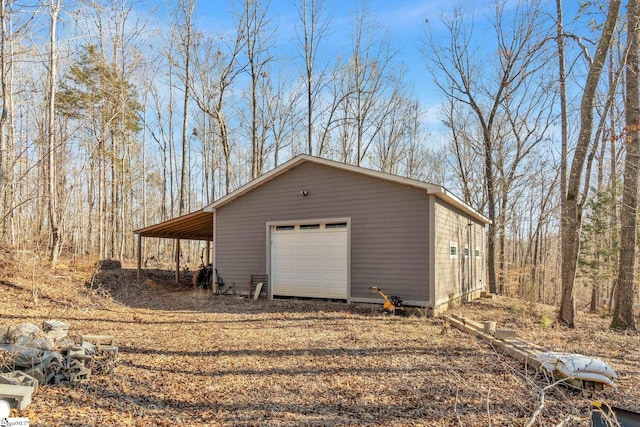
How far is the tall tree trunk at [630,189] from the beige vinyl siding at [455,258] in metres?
3.48

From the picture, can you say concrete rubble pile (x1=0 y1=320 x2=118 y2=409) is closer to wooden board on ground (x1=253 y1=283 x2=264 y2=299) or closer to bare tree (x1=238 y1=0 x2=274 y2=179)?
wooden board on ground (x1=253 y1=283 x2=264 y2=299)

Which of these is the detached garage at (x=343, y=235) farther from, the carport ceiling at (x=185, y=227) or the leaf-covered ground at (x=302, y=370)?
the leaf-covered ground at (x=302, y=370)

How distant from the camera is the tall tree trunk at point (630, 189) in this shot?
765 centimetres

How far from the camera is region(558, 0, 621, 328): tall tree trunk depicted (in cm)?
732

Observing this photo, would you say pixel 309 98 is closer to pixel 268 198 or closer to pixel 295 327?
pixel 268 198

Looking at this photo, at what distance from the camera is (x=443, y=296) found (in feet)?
30.3

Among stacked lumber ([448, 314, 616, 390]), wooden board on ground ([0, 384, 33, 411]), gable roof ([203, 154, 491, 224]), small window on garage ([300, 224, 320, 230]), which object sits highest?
gable roof ([203, 154, 491, 224])

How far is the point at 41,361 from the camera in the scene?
3.76 metres

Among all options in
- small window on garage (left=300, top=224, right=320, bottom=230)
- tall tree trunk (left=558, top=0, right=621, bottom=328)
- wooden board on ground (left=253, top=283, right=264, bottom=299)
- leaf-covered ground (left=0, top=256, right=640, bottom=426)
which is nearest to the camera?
leaf-covered ground (left=0, top=256, right=640, bottom=426)

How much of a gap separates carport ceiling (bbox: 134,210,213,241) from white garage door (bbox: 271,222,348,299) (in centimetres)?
302

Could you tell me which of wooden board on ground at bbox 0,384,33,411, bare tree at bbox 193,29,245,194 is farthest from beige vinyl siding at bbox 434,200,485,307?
bare tree at bbox 193,29,245,194

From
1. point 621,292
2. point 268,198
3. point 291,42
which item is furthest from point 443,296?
point 291,42

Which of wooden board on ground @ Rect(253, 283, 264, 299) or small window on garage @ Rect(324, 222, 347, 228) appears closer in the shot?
small window on garage @ Rect(324, 222, 347, 228)

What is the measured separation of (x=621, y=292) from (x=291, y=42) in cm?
1821
